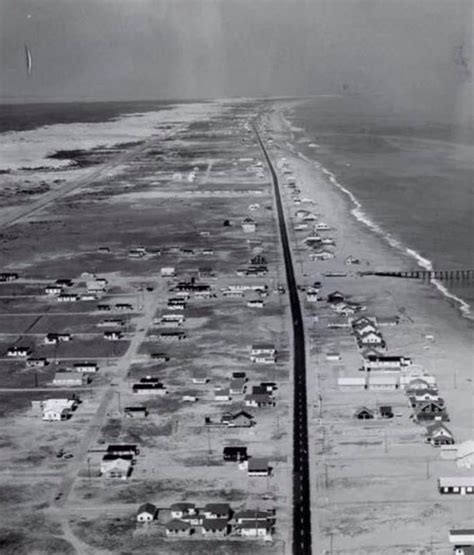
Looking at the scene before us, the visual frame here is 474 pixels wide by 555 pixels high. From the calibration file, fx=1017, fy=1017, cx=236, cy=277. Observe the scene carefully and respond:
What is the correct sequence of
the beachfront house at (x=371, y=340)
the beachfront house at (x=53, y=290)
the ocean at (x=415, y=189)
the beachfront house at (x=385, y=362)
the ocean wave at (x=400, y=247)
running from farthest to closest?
the ocean at (x=415, y=189), the beachfront house at (x=53, y=290), the ocean wave at (x=400, y=247), the beachfront house at (x=371, y=340), the beachfront house at (x=385, y=362)

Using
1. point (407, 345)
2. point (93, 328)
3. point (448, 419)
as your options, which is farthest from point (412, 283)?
point (448, 419)

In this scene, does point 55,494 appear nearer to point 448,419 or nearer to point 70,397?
point 70,397

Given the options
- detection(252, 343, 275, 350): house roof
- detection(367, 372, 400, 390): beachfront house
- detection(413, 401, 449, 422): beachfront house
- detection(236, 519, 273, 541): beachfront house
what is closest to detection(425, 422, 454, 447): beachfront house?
detection(413, 401, 449, 422): beachfront house

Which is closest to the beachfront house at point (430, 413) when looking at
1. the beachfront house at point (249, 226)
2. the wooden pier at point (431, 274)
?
the wooden pier at point (431, 274)

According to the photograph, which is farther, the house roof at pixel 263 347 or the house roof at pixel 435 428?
the house roof at pixel 263 347

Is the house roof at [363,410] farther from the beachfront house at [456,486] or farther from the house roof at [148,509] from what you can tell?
the house roof at [148,509]

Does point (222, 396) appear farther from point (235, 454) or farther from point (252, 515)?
point (252, 515)
